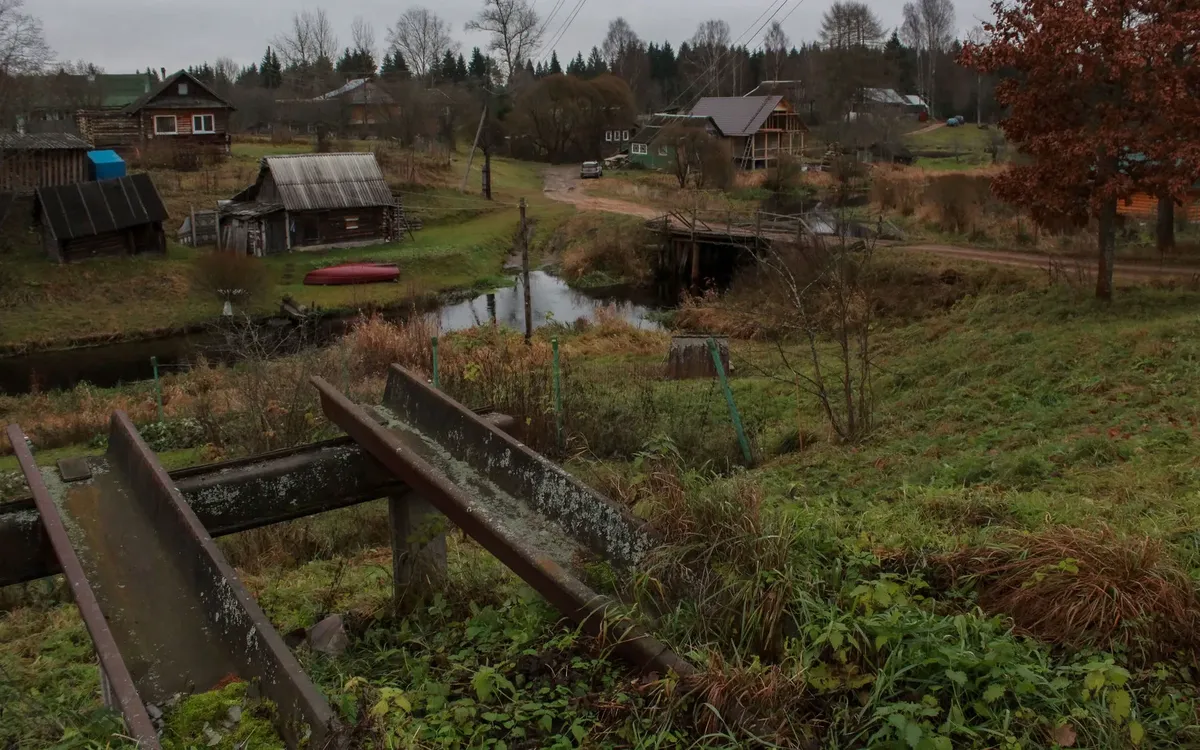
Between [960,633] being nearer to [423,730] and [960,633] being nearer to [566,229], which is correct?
[423,730]

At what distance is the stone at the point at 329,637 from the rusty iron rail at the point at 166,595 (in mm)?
724

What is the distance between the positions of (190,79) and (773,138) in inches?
1335

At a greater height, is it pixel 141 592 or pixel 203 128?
pixel 203 128

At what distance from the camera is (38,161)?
34.2 metres

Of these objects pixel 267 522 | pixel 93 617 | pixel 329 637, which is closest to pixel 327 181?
pixel 267 522

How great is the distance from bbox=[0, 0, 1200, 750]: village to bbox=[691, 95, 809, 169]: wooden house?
72.3 ft

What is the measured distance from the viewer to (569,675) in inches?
128

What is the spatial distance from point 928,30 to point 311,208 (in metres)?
81.0

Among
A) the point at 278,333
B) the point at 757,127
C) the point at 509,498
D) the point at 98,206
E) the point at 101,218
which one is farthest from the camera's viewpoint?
the point at 757,127

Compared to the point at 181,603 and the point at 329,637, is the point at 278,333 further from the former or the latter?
the point at 181,603

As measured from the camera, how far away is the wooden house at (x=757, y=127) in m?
59.5

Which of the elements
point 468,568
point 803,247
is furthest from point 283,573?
point 803,247

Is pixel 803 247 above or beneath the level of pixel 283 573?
above

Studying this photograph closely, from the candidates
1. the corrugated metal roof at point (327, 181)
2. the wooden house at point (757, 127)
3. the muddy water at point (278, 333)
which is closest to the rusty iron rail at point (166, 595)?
the muddy water at point (278, 333)
